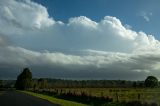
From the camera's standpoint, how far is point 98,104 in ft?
120

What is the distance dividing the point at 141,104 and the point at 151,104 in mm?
1265

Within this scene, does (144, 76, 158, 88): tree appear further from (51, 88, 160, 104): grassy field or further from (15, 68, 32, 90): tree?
(51, 88, 160, 104): grassy field

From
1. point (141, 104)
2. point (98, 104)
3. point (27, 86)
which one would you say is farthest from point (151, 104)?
point (27, 86)

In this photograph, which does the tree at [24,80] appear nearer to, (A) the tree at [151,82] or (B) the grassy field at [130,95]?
(A) the tree at [151,82]

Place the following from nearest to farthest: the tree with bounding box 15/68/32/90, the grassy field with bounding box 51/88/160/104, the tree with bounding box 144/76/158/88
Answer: the grassy field with bounding box 51/88/160/104
the tree with bounding box 15/68/32/90
the tree with bounding box 144/76/158/88

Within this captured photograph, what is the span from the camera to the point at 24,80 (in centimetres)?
16338

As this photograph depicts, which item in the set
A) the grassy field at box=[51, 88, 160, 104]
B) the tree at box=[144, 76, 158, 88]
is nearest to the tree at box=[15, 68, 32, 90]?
the tree at box=[144, 76, 158, 88]

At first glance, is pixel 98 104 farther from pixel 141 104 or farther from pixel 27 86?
pixel 27 86

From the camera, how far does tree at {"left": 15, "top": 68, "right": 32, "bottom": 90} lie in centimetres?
16338

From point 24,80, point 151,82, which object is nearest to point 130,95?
point 151,82

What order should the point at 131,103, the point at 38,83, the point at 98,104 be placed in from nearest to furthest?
the point at 131,103 → the point at 98,104 → the point at 38,83

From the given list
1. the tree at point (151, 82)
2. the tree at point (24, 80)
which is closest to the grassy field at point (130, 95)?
the tree at point (151, 82)

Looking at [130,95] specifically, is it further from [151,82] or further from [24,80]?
[24,80]

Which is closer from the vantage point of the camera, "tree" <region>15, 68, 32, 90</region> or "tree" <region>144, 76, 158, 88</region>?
"tree" <region>15, 68, 32, 90</region>
